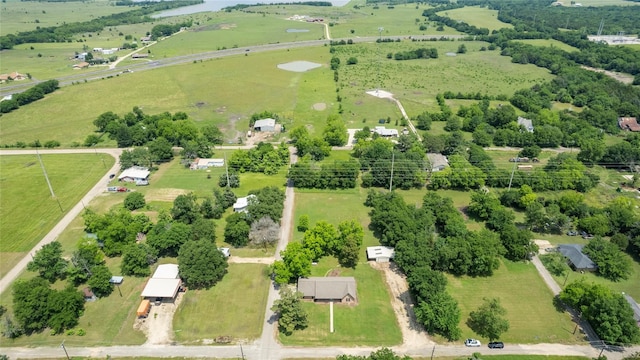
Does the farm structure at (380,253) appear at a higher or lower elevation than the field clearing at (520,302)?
higher

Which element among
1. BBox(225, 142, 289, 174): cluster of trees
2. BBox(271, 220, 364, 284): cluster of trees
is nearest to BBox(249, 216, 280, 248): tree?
BBox(271, 220, 364, 284): cluster of trees

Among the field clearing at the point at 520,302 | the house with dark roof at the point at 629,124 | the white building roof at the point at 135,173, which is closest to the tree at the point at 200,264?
the white building roof at the point at 135,173

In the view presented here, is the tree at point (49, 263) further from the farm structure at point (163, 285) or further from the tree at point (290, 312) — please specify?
the tree at point (290, 312)

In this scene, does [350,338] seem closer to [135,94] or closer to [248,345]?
[248,345]

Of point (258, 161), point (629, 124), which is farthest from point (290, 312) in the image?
point (629, 124)

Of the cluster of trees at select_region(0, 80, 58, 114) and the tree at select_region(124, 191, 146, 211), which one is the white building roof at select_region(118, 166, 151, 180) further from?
the cluster of trees at select_region(0, 80, 58, 114)

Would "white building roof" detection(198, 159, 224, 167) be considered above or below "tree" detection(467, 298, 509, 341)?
above
